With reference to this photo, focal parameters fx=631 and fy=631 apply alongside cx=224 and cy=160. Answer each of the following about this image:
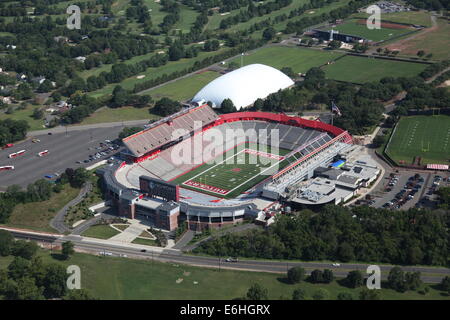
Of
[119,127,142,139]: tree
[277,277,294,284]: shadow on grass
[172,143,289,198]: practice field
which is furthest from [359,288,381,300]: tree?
[119,127,142,139]: tree

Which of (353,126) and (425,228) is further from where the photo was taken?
(353,126)

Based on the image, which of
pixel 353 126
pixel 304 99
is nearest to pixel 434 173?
pixel 353 126

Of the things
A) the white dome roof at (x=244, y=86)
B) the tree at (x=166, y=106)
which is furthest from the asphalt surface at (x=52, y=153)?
the white dome roof at (x=244, y=86)

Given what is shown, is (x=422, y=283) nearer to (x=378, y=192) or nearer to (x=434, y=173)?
(x=378, y=192)

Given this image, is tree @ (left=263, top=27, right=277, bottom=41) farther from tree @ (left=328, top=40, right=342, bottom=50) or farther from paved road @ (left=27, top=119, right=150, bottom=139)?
paved road @ (left=27, top=119, right=150, bottom=139)

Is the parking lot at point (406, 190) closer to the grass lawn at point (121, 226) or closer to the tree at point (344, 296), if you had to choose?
the tree at point (344, 296)

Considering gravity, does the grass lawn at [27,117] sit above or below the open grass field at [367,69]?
below

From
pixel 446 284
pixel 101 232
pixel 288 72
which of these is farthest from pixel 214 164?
pixel 288 72
